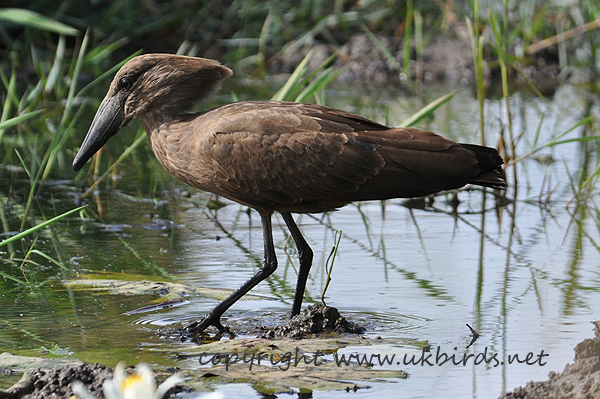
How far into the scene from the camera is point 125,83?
4891 mm

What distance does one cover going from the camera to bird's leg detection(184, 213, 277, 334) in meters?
4.23

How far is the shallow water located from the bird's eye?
999 millimetres

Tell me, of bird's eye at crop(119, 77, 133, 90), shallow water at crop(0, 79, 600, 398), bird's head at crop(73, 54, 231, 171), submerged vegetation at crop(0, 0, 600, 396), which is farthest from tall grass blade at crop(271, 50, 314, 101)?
bird's eye at crop(119, 77, 133, 90)

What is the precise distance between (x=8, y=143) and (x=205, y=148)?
12.9ft

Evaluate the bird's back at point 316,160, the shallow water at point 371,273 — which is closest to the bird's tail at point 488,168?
the bird's back at point 316,160

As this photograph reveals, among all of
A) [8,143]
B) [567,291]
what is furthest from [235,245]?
[8,143]

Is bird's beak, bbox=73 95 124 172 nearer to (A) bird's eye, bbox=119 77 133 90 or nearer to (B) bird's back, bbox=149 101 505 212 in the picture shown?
(A) bird's eye, bbox=119 77 133 90

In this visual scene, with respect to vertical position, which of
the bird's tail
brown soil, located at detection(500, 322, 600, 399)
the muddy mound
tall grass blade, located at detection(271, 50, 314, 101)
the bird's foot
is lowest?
the bird's foot

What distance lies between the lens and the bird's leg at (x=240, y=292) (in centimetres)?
423

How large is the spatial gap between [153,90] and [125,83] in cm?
18

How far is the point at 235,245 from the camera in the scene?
224 inches

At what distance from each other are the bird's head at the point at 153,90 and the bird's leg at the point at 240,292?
2.59 ft

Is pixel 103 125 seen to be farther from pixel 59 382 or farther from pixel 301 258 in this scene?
pixel 59 382

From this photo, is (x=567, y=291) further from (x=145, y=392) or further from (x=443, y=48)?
(x=443, y=48)
